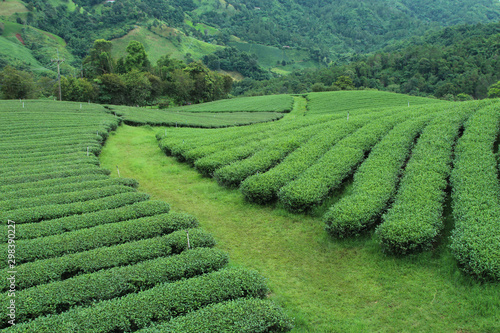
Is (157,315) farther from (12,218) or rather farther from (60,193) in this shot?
(60,193)

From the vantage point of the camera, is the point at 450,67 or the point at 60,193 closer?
the point at 60,193

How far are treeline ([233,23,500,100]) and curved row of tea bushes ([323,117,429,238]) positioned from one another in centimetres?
6051

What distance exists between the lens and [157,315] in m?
7.10

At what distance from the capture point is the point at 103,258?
907cm

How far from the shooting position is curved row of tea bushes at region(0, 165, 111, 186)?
16.1 meters

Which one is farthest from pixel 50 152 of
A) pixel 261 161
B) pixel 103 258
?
pixel 103 258

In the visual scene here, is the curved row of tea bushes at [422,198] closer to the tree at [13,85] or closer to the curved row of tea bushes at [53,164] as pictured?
the curved row of tea bushes at [53,164]

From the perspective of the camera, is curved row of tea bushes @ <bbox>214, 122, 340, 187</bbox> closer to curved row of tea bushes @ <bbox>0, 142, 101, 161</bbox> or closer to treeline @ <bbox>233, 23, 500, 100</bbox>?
curved row of tea bushes @ <bbox>0, 142, 101, 161</bbox>

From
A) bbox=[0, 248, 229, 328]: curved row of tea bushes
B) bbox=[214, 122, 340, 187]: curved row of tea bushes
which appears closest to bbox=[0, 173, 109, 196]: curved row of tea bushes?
bbox=[214, 122, 340, 187]: curved row of tea bushes

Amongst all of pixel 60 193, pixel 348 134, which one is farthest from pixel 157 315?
pixel 348 134

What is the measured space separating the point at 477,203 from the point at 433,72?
306 ft

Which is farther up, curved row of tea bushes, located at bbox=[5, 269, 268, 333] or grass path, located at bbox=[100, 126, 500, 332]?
curved row of tea bushes, located at bbox=[5, 269, 268, 333]

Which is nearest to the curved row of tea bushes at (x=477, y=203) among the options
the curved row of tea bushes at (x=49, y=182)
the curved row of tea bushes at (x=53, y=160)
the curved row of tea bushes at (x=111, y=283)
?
the curved row of tea bushes at (x=111, y=283)

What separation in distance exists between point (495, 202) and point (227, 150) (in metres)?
14.0
